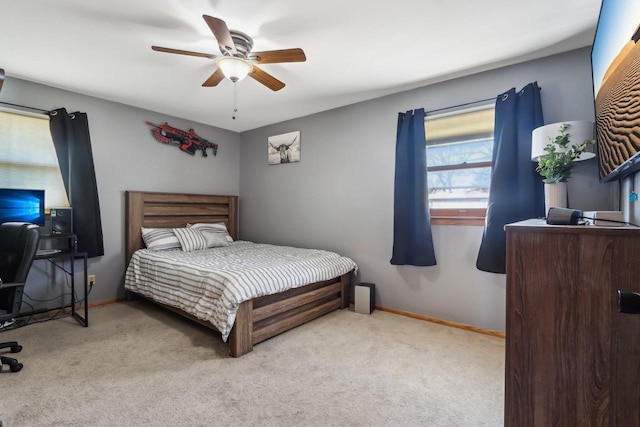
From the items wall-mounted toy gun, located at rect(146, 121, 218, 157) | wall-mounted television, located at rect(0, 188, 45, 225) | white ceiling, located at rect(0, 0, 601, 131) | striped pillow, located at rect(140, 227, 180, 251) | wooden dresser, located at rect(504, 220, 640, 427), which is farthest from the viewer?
wall-mounted toy gun, located at rect(146, 121, 218, 157)

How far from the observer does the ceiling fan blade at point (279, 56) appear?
2023 mm

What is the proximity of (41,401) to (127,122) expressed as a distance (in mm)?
3038

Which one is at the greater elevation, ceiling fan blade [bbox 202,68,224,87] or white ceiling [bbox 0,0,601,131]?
white ceiling [bbox 0,0,601,131]

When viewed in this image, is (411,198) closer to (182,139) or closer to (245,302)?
(245,302)

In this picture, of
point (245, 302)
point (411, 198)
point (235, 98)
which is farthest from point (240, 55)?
A: point (411, 198)

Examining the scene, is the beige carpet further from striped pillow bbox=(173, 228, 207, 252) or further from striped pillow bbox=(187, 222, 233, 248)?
striped pillow bbox=(187, 222, 233, 248)

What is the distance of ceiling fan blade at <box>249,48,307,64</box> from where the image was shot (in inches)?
79.7

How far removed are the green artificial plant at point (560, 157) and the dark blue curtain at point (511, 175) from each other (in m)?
0.36

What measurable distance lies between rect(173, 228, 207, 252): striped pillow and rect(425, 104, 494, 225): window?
109 inches

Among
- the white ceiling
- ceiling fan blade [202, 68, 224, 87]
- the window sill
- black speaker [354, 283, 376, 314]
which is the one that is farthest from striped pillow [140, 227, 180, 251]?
the window sill

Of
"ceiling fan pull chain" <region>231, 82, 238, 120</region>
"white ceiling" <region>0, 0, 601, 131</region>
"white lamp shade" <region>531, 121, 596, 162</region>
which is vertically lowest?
"white lamp shade" <region>531, 121, 596, 162</region>

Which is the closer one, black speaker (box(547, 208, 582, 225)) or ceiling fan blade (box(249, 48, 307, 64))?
black speaker (box(547, 208, 582, 225))

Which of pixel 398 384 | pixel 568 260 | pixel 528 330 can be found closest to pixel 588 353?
pixel 528 330

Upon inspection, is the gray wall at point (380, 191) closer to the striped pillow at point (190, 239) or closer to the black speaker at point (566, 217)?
the striped pillow at point (190, 239)
